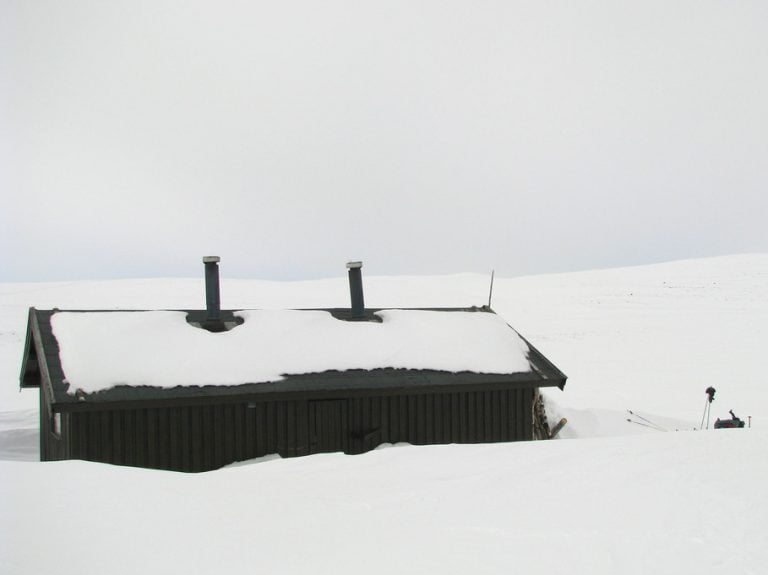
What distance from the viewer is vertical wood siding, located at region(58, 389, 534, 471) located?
372 inches

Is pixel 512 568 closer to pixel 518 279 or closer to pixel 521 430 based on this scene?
pixel 521 430

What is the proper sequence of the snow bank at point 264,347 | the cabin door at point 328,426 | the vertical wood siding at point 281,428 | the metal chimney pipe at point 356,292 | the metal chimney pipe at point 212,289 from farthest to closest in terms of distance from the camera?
the metal chimney pipe at point 356,292 → the metal chimney pipe at point 212,289 → the cabin door at point 328,426 → the snow bank at point 264,347 → the vertical wood siding at point 281,428

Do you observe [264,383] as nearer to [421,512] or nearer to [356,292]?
[356,292]

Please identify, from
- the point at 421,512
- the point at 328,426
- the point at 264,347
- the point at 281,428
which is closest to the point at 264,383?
the point at 281,428

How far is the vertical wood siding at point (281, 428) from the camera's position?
945 centimetres

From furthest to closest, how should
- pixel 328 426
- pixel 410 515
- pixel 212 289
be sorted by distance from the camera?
pixel 212 289 < pixel 328 426 < pixel 410 515

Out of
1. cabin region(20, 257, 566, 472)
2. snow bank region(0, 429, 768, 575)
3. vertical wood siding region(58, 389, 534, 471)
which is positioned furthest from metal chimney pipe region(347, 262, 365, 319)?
snow bank region(0, 429, 768, 575)

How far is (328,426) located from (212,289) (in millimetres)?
3202

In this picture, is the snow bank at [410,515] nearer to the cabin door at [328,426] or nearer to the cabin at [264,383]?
the cabin at [264,383]

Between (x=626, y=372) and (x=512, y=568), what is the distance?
20962 millimetres


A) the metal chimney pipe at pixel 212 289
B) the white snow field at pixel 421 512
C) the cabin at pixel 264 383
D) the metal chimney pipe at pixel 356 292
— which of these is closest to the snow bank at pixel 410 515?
the white snow field at pixel 421 512

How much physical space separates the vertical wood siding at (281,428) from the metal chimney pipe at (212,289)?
217cm

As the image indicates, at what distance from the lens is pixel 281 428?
10.3 meters

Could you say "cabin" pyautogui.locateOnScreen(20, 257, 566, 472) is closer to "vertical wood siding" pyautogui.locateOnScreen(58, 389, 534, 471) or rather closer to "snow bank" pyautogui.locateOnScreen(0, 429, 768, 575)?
"vertical wood siding" pyautogui.locateOnScreen(58, 389, 534, 471)
